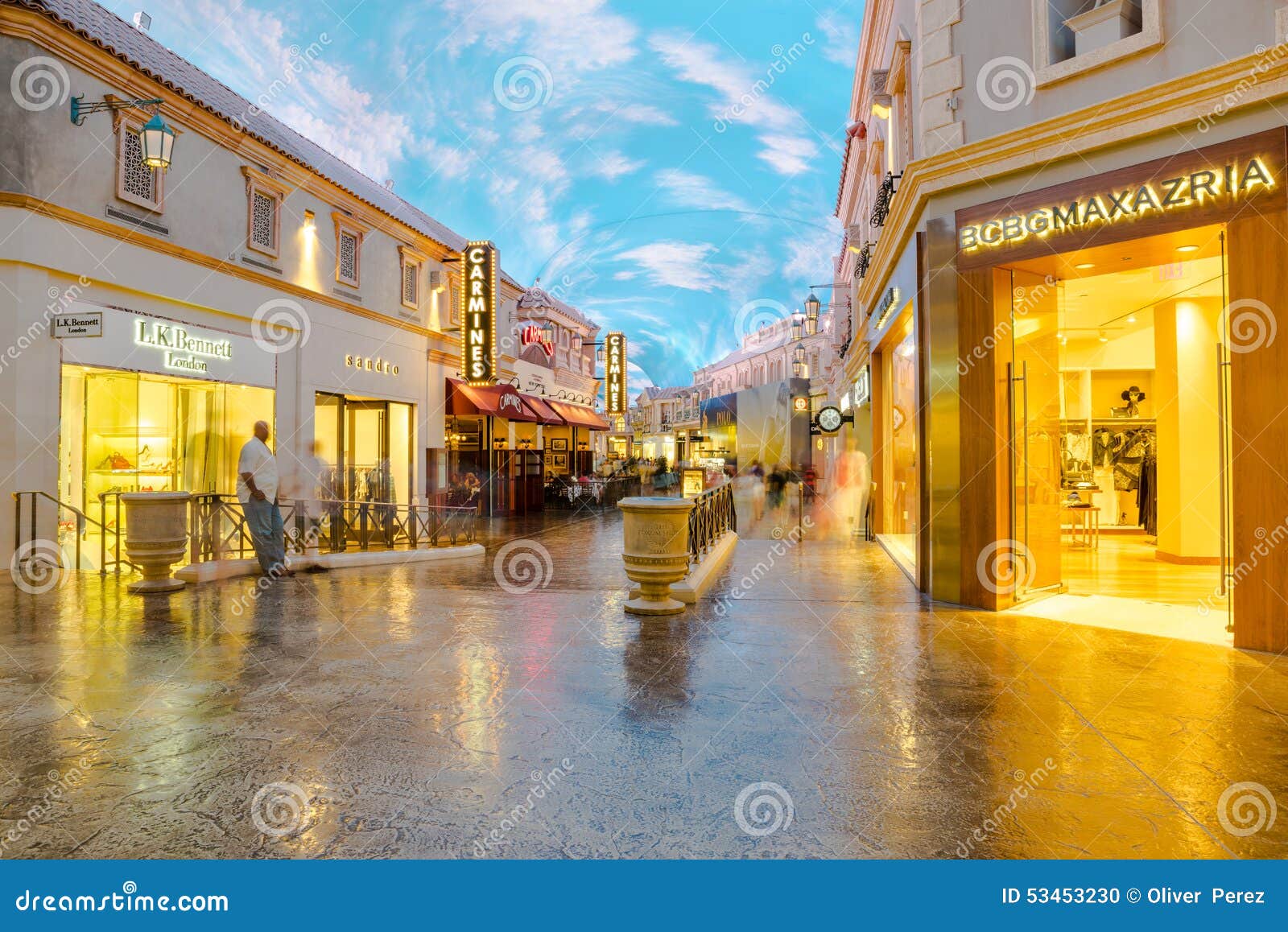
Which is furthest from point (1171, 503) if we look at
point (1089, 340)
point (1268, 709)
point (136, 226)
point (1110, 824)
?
point (136, 226)

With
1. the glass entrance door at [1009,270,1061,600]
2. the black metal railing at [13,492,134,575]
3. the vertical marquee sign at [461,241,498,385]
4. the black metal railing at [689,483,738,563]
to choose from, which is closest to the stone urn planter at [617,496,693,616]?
the black metal railing at [689,483,738,563]

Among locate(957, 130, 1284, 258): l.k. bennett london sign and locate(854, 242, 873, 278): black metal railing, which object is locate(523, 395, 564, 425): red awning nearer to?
locate(854, 242, 873, 278): black metal railing

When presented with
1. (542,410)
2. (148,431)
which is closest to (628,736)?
(148,431)

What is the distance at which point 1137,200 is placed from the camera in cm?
668

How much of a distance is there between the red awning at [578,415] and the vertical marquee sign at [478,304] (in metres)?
5.31

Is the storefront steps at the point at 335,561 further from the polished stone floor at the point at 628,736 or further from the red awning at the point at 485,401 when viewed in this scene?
the red awning at the point at 485,401

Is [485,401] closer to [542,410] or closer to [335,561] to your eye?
[542,410]

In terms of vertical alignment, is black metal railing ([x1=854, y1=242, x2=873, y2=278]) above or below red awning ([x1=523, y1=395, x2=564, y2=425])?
above

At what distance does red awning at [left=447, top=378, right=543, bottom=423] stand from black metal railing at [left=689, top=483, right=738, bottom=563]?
809cm

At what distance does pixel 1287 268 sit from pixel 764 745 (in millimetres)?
5773

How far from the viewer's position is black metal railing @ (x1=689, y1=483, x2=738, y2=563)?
9500mm

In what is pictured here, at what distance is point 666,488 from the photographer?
94.3 ft

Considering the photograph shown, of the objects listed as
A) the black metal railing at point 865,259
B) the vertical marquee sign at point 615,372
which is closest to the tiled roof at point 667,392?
the vertical marquee sign at point 615,372

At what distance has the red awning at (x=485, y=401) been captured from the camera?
19.9m
